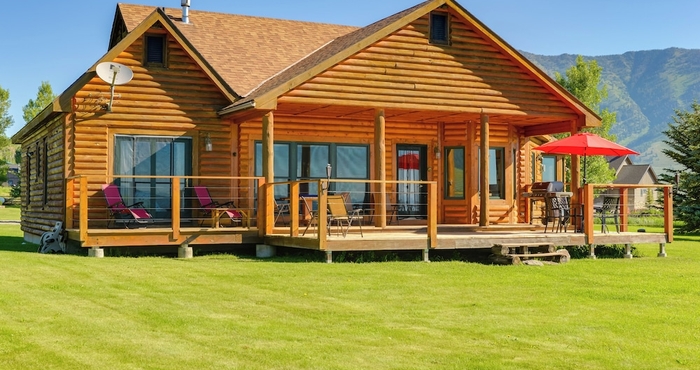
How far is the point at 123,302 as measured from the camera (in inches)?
388

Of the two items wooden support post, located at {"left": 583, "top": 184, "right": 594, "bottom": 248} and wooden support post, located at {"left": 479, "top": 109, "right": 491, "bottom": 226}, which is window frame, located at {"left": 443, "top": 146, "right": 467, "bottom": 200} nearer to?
wooden support post, located at {"left": 479, "top": 109, "right": 491, "bottom": 226}

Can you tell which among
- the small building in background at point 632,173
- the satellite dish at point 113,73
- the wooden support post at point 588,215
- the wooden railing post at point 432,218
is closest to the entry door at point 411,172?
the wooden support post at point 588,215

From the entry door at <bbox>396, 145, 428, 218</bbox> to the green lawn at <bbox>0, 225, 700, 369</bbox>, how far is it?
20.7ft

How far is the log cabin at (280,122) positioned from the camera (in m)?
16.3

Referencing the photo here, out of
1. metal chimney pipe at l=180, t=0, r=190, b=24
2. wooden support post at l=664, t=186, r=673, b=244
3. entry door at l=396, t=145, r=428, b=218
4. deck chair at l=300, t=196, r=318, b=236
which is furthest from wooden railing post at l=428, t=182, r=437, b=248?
metal chimney pipe at l=180, t=0, r=190, b=24

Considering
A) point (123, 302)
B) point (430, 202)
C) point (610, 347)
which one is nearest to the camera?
point (610, 347)

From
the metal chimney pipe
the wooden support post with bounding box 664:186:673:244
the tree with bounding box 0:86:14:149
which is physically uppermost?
the tree with bounding box 0:86:14:149

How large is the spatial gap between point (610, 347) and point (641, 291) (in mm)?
3939

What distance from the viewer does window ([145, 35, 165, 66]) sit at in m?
17.7

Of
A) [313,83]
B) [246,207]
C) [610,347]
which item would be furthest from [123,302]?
[246,207]

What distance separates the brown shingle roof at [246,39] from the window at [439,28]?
382 centimetres

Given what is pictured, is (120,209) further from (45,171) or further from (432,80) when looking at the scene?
(432,80)

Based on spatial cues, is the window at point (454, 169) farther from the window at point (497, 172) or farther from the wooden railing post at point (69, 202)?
the wooden railing post at point (69, 202)

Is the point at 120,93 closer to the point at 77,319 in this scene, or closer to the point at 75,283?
the point at 75,283
